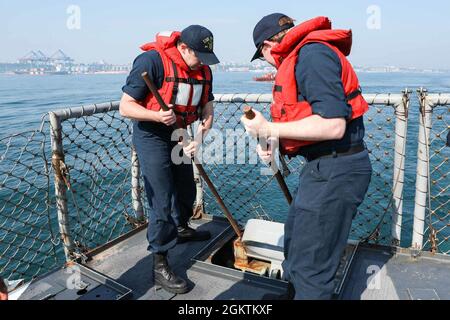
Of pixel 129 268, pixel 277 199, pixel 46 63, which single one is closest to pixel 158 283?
pixel 129 268

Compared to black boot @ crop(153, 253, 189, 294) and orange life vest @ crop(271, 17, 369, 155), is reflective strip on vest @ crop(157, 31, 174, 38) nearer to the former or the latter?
orange life vest @ crop(271, 17, 369, 155)

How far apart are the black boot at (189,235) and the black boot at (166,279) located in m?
0.84

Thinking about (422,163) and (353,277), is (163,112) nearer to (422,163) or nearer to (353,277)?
(353,277)

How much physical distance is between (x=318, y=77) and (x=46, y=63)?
201343 mm

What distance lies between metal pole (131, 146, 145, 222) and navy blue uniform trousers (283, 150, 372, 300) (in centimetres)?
237

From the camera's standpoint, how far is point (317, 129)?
1873 mm

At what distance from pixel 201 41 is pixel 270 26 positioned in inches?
33.0

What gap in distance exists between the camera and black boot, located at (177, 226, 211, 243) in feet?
13.2

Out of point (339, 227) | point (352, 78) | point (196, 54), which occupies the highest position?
point (196, 54)

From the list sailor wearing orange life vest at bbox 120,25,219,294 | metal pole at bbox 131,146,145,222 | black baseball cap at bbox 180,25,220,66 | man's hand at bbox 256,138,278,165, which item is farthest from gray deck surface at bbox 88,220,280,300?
black baseball cap at bbox 180,25,220,66

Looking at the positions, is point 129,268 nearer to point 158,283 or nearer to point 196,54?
point 158,283

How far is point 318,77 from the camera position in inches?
73.5
